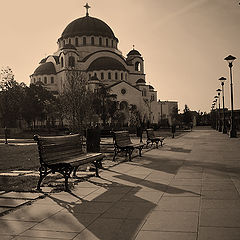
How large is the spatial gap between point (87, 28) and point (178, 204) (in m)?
81.5

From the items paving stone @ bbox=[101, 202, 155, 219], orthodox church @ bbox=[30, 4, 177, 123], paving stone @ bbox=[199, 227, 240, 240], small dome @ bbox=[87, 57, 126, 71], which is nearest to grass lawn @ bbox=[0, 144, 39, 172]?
paving stone @ bbox=[101, 202, 155, 219]

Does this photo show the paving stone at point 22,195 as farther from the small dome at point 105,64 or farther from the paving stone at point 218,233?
the small dome at point 105,64

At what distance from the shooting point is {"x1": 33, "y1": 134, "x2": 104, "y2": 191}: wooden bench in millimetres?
7480

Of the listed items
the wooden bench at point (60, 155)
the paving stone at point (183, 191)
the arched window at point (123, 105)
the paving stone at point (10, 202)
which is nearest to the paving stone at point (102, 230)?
the paving stone at point (10, 202)

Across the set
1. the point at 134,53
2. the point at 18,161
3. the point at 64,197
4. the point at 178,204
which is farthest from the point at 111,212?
the point at 134,53

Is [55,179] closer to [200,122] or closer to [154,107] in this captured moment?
[154,107]

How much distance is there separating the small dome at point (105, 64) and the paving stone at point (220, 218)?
76.3 metres

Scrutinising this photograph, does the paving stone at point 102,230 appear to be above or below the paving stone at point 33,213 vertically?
below

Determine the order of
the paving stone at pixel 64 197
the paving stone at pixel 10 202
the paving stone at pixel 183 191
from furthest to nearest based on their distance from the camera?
the paving stone at pixel 183 191, the paving stone at pixel 64 197, the paving stone at pixel 10 202

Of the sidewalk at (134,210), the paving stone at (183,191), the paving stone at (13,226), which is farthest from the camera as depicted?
the paving stone at (183,191)

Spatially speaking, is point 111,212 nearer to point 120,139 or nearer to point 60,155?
point 60,155

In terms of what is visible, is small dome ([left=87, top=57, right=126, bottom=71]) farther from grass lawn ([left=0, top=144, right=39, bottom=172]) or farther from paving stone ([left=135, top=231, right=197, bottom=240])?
paving stone ([left=135, top=231, right=197, bottom=240])

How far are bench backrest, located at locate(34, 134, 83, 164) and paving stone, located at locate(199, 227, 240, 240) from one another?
13.4 ft

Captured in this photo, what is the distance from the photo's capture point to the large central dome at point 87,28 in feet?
274
